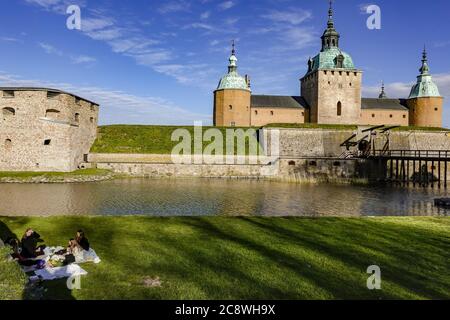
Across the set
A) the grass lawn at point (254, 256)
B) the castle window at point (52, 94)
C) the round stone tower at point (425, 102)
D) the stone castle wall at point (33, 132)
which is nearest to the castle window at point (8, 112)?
the stone castle wall at point (33, 132)

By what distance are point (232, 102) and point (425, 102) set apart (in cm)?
3062

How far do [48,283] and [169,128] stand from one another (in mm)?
37894

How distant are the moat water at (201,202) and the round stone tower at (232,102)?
1000 inches

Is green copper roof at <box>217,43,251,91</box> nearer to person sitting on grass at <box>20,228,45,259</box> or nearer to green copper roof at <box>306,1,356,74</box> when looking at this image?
green copper roof at <box>306,1,356,74</box>

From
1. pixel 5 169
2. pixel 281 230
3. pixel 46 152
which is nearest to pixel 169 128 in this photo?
pixel 46 152

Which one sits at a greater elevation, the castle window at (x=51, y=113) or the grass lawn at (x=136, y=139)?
the castle window at (x=51, y=113)

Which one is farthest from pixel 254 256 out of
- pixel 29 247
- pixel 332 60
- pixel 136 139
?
pixel 332 60

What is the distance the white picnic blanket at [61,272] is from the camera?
264 inches

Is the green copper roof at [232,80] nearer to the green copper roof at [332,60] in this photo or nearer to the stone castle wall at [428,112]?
the green copper roof at [332,60]

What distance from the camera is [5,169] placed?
105 ft

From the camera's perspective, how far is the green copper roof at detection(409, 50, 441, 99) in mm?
52219


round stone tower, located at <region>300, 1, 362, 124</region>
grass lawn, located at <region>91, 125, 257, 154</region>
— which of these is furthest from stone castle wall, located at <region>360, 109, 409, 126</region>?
grass lawn, located at <region>91, 125, 257, 154</region>

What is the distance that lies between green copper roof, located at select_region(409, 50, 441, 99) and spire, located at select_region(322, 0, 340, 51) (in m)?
14.7
